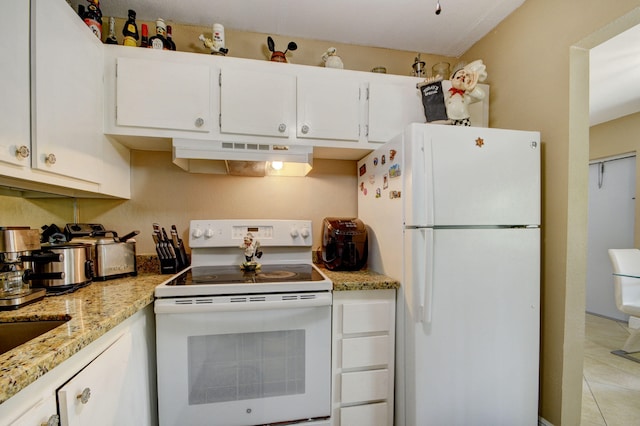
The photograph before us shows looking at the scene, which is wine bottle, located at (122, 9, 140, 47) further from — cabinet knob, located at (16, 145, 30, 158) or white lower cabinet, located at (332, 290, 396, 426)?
white lower cabinet, located at (332, 290, 396, 426)

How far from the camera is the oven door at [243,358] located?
123 centimetres

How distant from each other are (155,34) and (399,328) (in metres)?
2.25

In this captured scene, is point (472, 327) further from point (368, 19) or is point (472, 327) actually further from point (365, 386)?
point (368, 19)

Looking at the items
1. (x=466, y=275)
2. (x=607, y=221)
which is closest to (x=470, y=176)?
(x=466, y=275)

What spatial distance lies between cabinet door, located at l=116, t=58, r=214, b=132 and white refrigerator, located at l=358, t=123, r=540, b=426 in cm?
109

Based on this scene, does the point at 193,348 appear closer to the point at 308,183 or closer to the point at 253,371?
the point at 253,371

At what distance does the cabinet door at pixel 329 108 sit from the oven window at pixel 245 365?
110cm

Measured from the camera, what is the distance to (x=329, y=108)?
64.6 inches

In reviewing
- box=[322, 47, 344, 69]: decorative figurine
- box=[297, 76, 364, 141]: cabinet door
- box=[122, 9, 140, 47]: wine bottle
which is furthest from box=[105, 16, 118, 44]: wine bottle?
box=[322, 47, 344, 69]: decorative figurine

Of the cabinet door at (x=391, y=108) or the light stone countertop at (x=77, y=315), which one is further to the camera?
the cabinet door at (x=391, y=108)

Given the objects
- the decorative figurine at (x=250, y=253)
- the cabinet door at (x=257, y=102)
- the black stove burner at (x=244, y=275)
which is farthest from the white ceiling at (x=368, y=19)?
the black stove burner at (x=244, y=275)

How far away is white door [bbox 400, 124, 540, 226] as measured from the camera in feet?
4.21

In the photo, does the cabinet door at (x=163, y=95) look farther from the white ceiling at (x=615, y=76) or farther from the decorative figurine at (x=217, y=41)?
the white ceiling at (x=615, y=76)

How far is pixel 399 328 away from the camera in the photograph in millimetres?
1412
